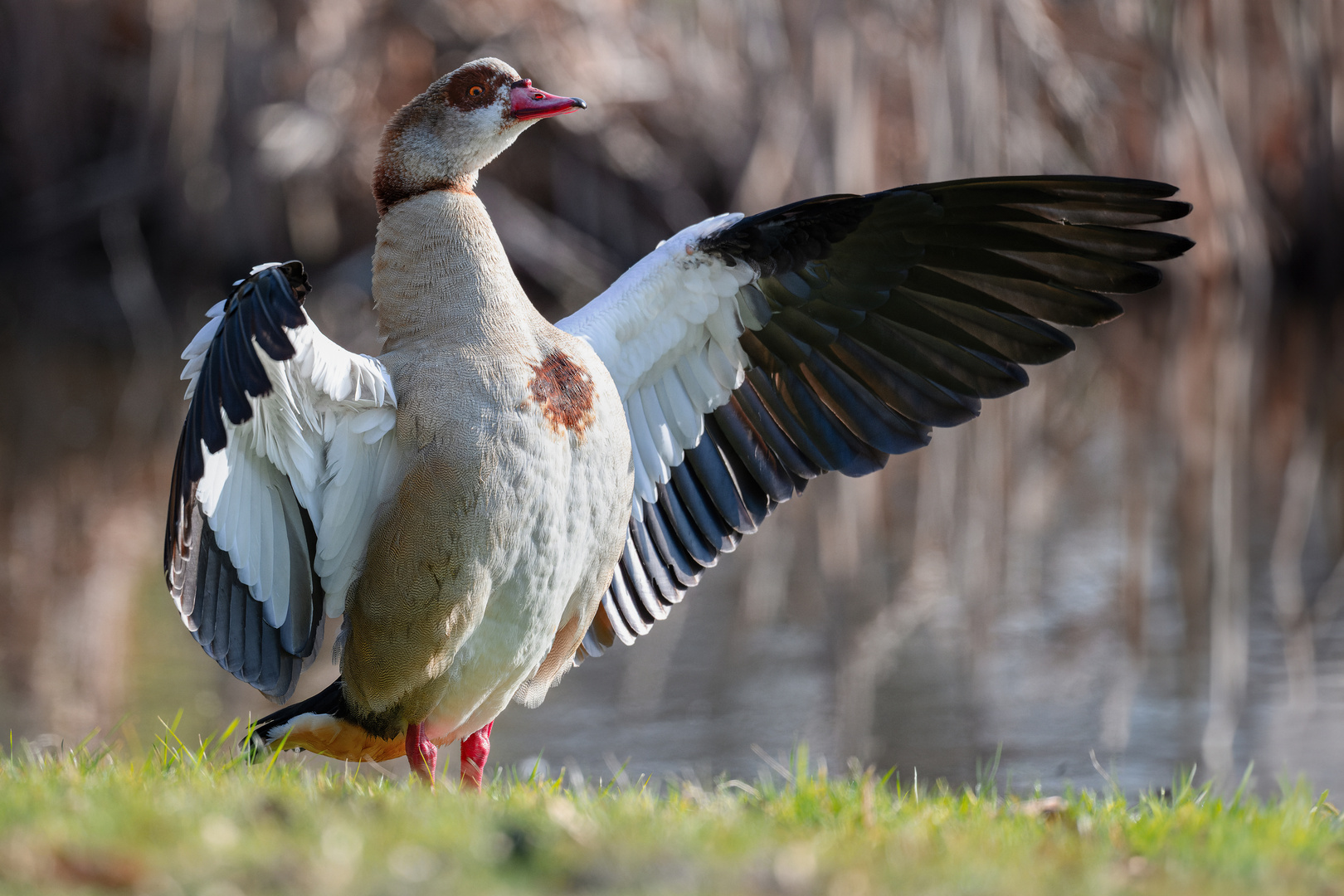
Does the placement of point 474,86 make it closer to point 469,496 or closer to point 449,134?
point 449,134

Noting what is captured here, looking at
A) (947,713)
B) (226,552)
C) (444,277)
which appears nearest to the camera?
(226,552)

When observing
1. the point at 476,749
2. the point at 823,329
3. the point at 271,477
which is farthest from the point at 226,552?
the point at 823,329

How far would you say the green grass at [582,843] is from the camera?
236 cm

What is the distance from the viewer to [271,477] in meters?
3.85

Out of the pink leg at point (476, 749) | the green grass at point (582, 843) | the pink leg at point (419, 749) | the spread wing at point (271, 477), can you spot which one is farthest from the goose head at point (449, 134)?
the green grass at point (582, 843)

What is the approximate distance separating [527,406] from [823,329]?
1045 mm

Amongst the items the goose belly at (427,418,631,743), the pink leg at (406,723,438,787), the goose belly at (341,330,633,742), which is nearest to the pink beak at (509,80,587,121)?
the goose belly at (341,330,633,742)

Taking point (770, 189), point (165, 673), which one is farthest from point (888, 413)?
point (770, 189)

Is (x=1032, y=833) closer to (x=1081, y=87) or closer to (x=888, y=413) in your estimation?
(x=888, y=413)

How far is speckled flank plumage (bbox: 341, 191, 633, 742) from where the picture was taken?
12.7 feet

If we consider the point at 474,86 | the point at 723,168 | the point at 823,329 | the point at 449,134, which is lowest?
the point at 823,329

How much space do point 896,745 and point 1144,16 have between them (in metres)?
12.5

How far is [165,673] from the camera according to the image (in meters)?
7.38

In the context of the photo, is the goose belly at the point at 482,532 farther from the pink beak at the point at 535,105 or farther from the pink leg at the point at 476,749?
the pink beak at the point at 535,105
